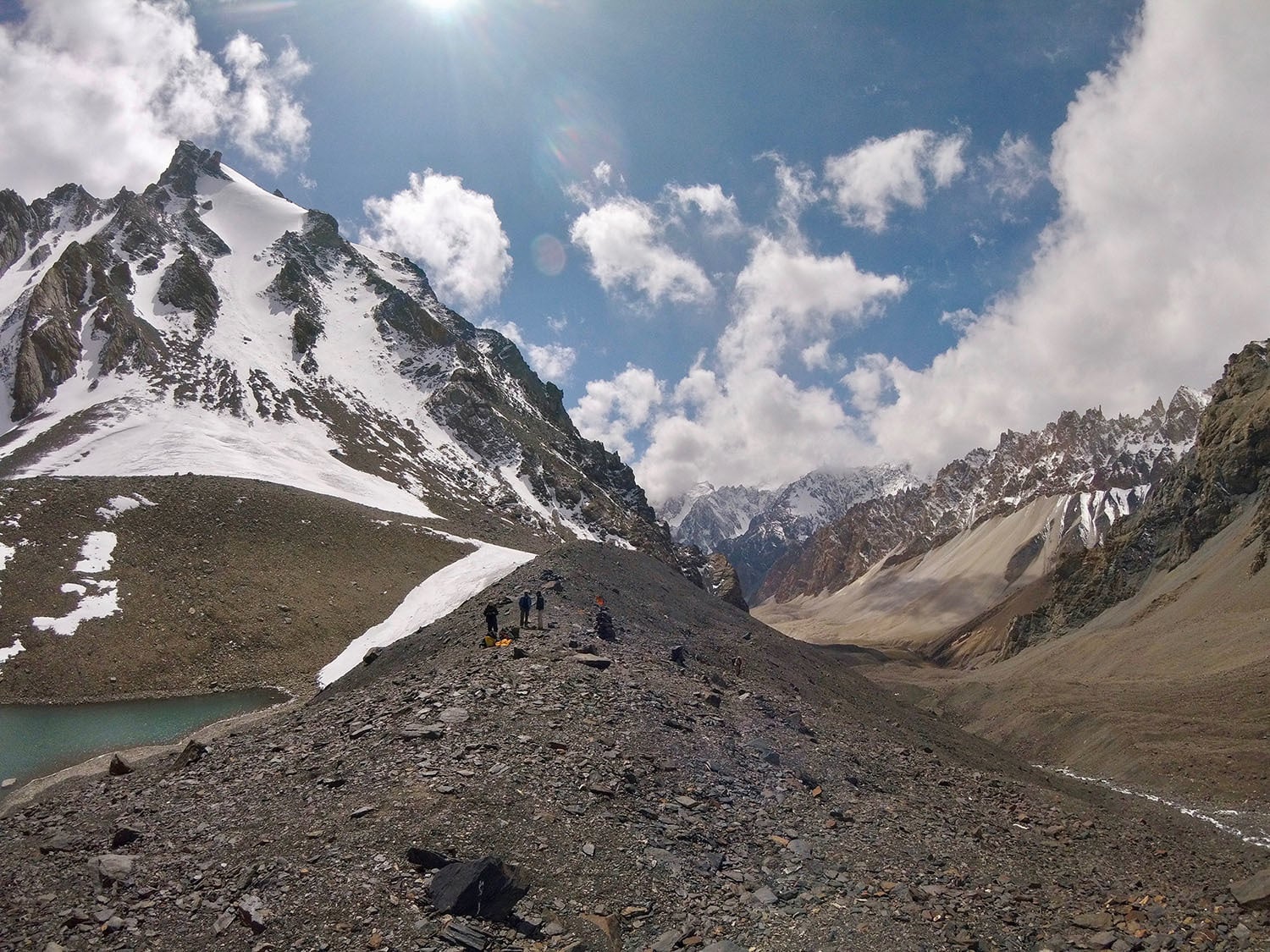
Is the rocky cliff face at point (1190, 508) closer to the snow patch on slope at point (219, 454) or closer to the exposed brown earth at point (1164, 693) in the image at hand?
the exposed brown earth at point (1164, 693)

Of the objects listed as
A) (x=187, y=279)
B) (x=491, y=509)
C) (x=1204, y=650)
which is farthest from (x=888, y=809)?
(x=187, y=279)

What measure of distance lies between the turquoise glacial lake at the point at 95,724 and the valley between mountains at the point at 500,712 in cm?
162

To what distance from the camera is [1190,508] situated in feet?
340

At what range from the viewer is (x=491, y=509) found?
10794cm

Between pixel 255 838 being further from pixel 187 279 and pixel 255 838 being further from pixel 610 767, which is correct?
pixel 187 279

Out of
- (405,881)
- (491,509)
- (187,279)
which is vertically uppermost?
(187,279)

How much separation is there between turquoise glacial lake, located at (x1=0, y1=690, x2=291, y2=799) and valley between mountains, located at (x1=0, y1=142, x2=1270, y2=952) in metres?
1.62

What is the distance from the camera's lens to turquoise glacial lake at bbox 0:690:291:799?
2938 cm

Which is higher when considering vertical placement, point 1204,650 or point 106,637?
point 106,637

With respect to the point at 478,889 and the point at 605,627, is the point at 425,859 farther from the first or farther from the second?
the point at 605,627

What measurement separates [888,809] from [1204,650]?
62.9 meters

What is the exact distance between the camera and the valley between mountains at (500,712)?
11.6 m

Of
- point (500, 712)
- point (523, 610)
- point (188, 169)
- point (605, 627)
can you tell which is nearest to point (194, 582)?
point (523, 610)

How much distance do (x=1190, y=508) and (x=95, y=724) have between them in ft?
422
